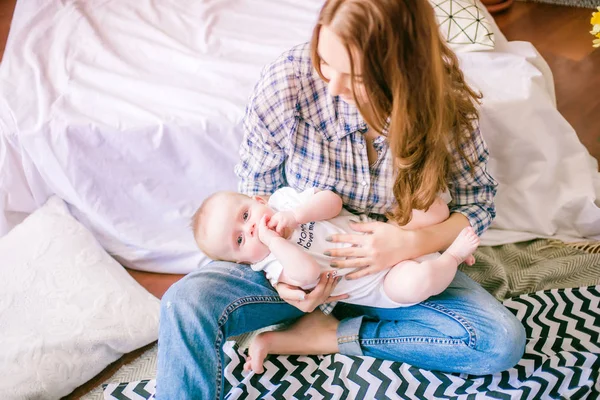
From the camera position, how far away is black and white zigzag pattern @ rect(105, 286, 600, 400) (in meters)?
1.26

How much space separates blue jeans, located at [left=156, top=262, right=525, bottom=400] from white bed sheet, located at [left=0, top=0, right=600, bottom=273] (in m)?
0.38

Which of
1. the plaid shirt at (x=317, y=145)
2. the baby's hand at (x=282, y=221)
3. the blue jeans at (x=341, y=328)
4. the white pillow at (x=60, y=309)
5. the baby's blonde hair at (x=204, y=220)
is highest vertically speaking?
the plaid shirt at (x=317, y=145)

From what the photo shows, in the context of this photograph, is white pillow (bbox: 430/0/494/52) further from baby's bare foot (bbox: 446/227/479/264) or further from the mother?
baby's bare foot (bbox: 446/227/479/264)

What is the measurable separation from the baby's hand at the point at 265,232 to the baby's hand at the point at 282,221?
12 millimetres

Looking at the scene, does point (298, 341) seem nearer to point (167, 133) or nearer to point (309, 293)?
point (309, 293)

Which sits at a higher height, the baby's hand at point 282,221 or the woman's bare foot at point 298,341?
the baby's hand at point 282,221

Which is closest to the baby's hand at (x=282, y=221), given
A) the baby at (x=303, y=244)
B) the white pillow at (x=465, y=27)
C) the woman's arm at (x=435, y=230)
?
the baby at (x=303, y=244)

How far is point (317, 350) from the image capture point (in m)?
1.38

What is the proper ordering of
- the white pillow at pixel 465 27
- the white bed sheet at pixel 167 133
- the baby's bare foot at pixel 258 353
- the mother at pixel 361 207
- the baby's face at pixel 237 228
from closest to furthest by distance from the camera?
the mother at pixel 361 207 < the baby's face at pixel 237 228 < the baby's bare foot at pixel 258 353 < the white bed sheet at pixel 167 133 < the white pillow at pixel 465 27

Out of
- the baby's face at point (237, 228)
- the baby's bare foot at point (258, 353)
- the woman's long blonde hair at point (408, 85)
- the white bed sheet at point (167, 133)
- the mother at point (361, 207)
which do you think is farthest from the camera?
the white bed sheet at point (167, 133)

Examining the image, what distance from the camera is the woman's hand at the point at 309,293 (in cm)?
122

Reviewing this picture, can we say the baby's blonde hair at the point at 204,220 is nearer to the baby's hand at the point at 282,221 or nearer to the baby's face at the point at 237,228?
the baby's face at the point at 237,228

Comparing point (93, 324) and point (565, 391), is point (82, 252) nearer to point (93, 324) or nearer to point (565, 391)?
point (93, 324)

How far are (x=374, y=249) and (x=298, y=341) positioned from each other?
0.30 metres
